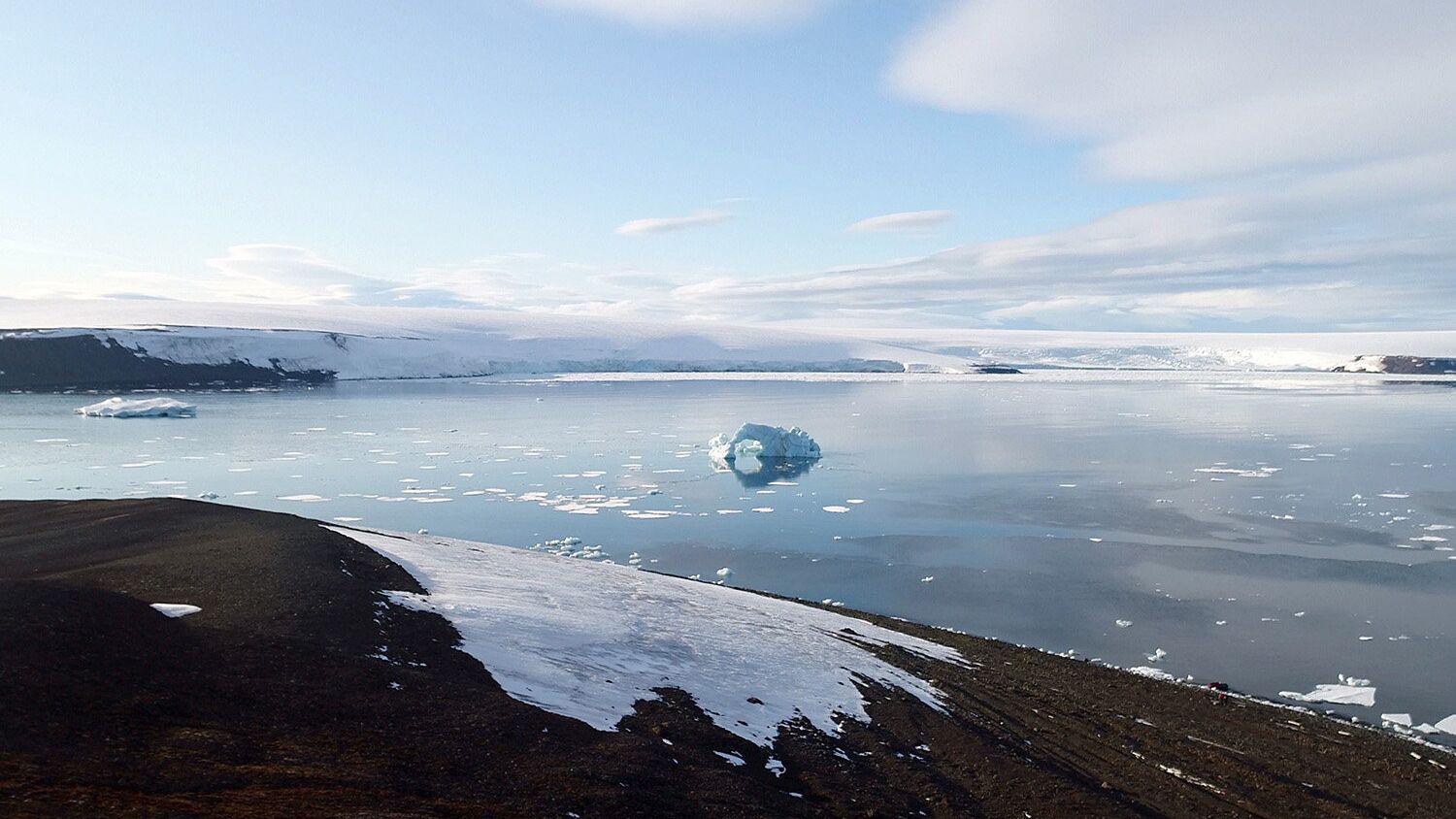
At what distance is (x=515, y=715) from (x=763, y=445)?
22.2m

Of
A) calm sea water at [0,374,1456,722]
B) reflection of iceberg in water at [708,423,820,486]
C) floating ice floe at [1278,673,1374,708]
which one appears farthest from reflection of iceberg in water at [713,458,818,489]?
floating ice floe at [1278,673,1374,708]

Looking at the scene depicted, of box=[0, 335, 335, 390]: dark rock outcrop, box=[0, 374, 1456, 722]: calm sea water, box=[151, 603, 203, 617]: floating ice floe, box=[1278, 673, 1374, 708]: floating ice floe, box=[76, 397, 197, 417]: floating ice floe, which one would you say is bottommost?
box=[1278, 673, 1374, 708]: floating ice floe

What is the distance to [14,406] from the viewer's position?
44.8 meters

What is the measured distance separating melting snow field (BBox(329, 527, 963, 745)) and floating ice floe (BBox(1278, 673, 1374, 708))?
3.69m

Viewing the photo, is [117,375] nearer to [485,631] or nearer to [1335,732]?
[485,631]

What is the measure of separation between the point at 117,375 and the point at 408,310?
44.6 metres

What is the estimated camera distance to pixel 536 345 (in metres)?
86.4

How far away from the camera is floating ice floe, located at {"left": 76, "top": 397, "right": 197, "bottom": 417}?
132 ft

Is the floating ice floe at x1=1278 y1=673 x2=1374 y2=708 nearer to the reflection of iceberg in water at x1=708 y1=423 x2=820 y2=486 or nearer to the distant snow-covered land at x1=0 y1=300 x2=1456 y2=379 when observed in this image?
the reflection of iceberg in water at x1=708 y1=423 x2=820 y2=486

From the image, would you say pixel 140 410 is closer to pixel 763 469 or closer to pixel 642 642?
pixel 763 469

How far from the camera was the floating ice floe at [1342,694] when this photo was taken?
379 inches

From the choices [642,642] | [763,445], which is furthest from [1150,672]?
[763,445]

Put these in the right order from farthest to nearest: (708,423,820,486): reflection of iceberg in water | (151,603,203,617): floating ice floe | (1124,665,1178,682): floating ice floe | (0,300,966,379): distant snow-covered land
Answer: (0,300,966,379): distant snow-covered land, (708,423,820,486): reflection of iceberg in water, (1124,665,1178,682): floating ice floe, (151,603,203,617): floating ice floe

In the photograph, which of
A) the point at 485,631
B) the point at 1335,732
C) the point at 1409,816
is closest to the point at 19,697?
the point at 485,631
